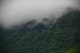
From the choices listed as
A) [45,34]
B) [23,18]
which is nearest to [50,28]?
[45,34]

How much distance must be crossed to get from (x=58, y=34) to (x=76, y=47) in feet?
63.4

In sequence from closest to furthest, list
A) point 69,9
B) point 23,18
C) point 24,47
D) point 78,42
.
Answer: point 78,42 → point 24,47 → point 69,9 → point 23,18

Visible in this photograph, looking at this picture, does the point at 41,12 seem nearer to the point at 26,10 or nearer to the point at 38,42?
the point at 26,10

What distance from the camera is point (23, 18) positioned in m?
131

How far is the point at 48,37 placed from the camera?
99.0 meters

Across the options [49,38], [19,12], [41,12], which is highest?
[19,12]

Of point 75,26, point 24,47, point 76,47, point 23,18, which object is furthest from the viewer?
point 23,18

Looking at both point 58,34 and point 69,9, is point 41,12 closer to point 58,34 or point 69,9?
point 69,9

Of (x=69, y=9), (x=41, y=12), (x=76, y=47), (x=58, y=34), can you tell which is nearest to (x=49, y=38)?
(x=58, y=34)

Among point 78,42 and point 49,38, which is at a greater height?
point 49,38

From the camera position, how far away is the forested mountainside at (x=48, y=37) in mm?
88000

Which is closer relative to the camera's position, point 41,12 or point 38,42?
point 38,42

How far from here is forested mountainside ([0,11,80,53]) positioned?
289 ft

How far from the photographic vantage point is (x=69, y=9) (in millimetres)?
121000
